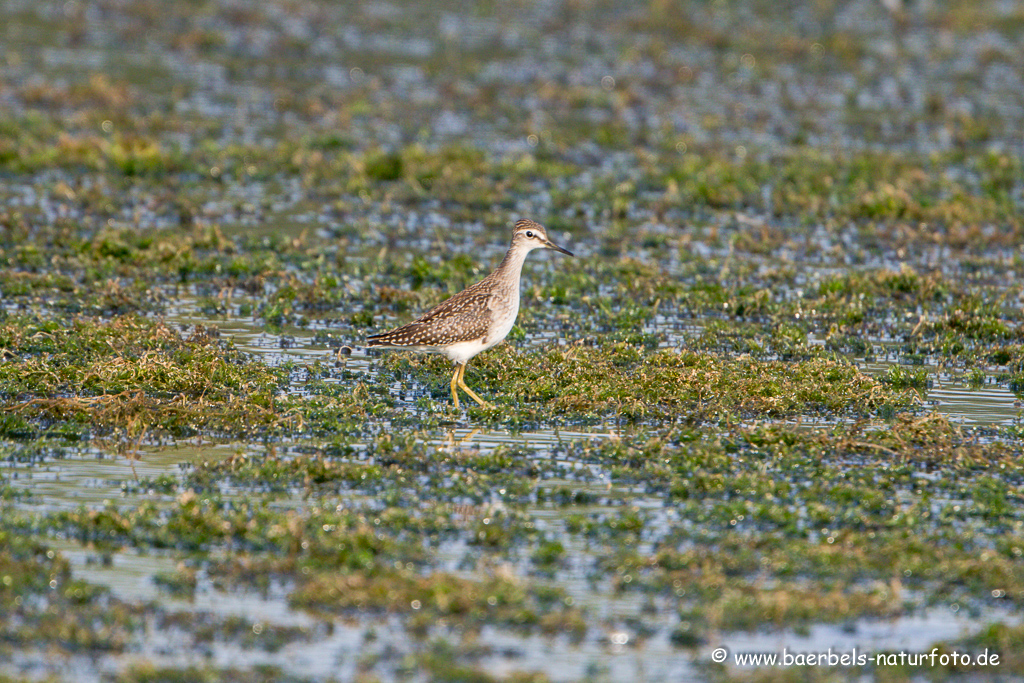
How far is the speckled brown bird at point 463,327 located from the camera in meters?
12.7

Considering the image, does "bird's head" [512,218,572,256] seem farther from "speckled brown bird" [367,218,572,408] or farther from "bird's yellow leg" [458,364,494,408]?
"bird's yellow leg" [458,364,494,408]

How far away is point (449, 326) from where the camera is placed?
12727 mm

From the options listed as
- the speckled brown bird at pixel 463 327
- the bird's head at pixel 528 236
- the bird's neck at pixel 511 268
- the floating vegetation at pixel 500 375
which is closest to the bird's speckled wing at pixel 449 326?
the speckled brown bird at pixel 463 327

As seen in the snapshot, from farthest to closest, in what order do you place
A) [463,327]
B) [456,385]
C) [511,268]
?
[511,268]
[456,385]
[463,327]

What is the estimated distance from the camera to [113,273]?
16.5m

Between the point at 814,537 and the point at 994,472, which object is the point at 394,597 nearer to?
the point at 814,537

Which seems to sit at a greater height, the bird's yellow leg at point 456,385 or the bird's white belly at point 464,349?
the bird's white belly at point 464,349

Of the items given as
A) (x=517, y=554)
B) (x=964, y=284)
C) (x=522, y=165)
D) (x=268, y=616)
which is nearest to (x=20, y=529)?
(x=268, y=616)

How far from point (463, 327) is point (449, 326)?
131mm

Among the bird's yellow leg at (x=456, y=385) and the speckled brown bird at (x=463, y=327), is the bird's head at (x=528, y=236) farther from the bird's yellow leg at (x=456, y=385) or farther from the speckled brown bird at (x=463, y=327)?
the bird's yellow leg at (x=456, y=385)

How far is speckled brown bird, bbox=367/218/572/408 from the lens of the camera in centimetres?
1273

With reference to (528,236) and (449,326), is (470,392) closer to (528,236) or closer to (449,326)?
(449,326)

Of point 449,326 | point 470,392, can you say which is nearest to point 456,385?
point 470,392

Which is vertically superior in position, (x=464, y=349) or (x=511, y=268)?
(x=511, y=268)
